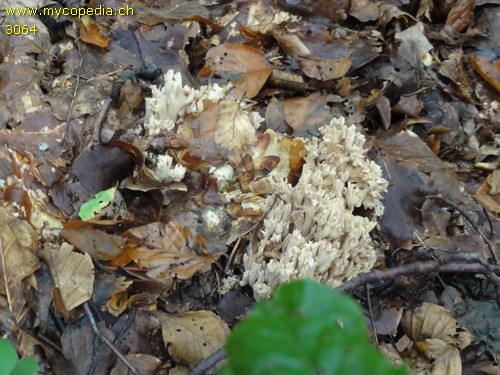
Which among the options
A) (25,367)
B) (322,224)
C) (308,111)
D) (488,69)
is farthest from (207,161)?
(488,69)

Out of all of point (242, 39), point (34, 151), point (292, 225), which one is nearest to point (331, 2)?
point (242, 39)

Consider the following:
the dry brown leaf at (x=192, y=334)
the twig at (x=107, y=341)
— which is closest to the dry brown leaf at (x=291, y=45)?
the dry brown leaf at (x=192, y=334)

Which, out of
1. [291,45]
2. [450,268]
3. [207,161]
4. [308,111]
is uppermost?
→ [291,45]

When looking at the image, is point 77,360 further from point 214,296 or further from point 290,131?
point 290,131

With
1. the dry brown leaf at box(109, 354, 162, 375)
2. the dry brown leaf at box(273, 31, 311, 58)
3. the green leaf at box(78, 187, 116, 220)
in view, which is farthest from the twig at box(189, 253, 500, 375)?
the dry brown leaf at box(273, 31, 311, 58)

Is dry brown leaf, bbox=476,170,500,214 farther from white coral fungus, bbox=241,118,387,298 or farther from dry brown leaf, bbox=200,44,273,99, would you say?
dry brown leaf, bbox=200,44,273,99

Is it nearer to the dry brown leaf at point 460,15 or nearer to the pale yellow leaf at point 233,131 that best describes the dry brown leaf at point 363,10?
the dry brown leaf at point 460,15

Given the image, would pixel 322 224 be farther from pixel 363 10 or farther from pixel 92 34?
pixel 363 10
